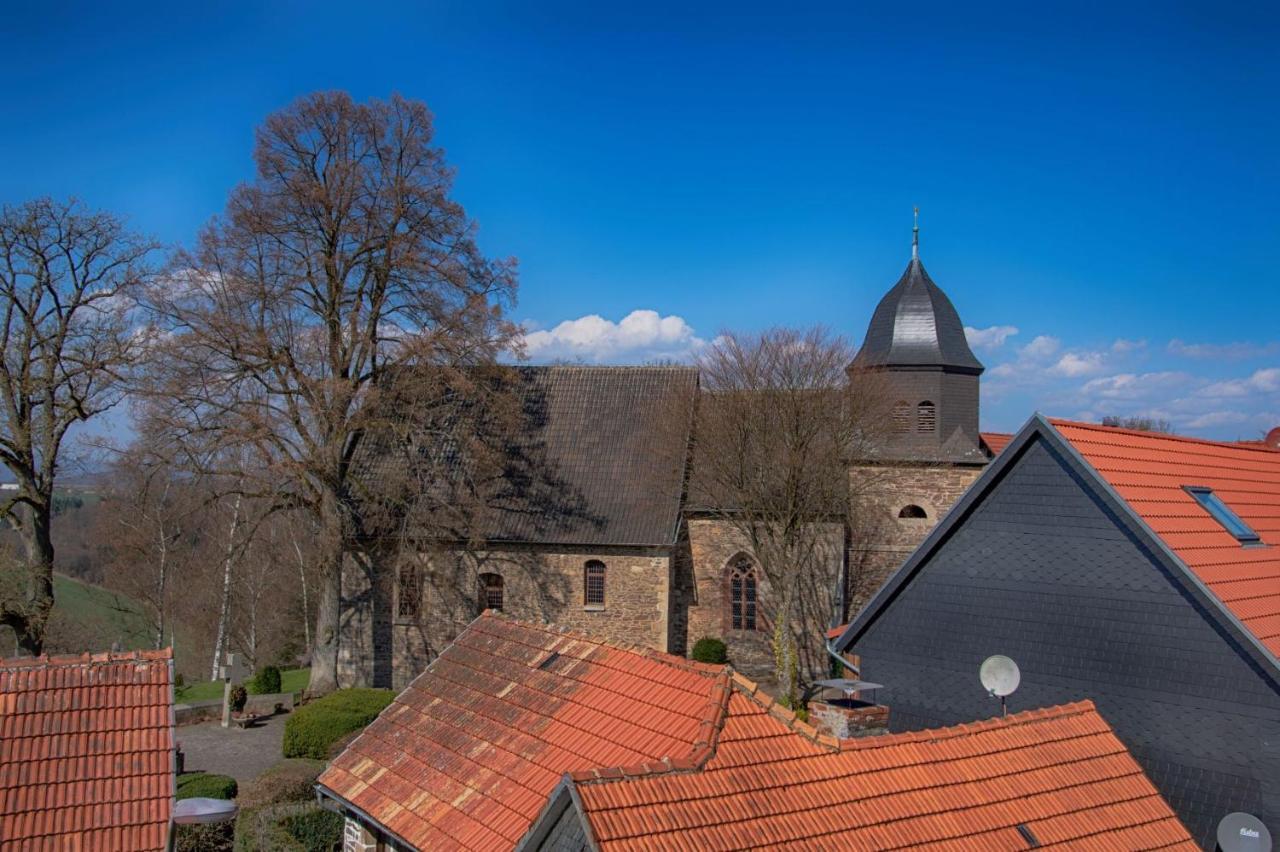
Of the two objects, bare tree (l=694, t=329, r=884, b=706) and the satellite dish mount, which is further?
bare tree (l=694, t=329, r=884, b=706)

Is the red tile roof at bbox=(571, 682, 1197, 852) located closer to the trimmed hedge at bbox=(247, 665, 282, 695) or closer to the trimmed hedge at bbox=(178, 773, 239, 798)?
the trimmed hedge at bbox=(178, 773, 239, 798)

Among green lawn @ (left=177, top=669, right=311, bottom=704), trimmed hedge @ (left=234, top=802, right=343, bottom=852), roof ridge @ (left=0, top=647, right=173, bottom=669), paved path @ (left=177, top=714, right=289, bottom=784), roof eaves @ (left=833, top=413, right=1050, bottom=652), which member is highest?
roof eaves @ (left=833, top=413, right=1050, bottom=652)

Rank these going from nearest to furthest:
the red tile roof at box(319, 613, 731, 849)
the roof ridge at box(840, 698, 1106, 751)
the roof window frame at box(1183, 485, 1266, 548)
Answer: the roof ridge at box(840, 698, 1106, 751), the red tile roof at box(319, 613, 731, 849), the roof window frame at box(1183, 485, 1266, 548)

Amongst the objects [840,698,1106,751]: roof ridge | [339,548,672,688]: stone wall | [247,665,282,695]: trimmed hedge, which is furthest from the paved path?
[840,698,1106,751]: roof ridge

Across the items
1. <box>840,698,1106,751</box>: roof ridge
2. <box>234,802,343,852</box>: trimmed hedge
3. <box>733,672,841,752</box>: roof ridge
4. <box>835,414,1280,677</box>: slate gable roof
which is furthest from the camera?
<box>234,802,343,852</box>: trimmed hedge

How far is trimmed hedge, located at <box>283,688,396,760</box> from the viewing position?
17.8 m

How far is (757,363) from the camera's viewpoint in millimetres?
23406

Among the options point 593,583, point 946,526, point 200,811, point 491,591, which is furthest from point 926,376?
point 200,811

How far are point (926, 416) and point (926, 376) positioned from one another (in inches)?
37.9

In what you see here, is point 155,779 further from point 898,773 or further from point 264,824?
point 898,773

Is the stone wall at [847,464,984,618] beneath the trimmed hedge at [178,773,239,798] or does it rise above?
above

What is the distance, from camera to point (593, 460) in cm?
2508

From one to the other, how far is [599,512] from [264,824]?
12355 millimetres

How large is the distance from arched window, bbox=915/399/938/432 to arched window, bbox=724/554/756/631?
18.2 feet
